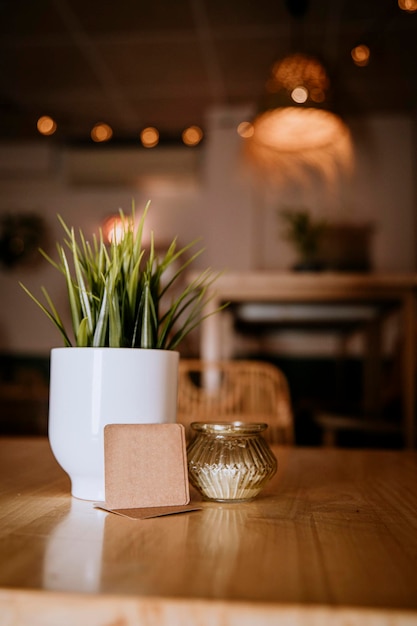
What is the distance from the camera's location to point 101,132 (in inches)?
168

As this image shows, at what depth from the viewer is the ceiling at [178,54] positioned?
116 inches

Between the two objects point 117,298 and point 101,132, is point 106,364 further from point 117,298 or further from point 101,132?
point 101,132

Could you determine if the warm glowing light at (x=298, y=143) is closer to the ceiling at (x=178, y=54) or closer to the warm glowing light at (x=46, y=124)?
the ceiling at (x=178, y=54)

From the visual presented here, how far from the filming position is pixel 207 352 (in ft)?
6.73

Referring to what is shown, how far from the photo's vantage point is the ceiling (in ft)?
9.69

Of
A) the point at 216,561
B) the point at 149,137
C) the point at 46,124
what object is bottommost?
the point at 216,561

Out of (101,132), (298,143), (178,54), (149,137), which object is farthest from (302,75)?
(101,132)

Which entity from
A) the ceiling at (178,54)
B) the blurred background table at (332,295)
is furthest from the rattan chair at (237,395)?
the ceiling at (178,54)

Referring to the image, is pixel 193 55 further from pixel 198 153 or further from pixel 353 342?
pixel 353 342

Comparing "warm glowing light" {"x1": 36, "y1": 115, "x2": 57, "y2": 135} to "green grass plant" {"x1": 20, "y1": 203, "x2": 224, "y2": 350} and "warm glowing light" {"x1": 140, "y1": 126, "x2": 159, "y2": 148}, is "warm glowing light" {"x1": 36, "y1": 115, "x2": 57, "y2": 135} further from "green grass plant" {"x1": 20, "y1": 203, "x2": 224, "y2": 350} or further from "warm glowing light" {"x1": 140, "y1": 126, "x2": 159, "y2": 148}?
"green grass plant" {"x1": 20, "y1": 203, "x2": 224, "y2": 350}

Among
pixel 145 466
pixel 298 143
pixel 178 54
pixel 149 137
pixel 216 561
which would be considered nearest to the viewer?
pixel 216 561

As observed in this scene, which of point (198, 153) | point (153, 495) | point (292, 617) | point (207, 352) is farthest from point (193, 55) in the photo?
point (292, 617)

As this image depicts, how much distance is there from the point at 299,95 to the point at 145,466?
233cm

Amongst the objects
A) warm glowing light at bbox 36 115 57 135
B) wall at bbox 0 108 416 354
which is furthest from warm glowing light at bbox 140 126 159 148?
warm glowing light at bbox 36 115 57 135
